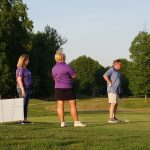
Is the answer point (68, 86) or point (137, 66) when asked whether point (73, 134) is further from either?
point (137, 66)

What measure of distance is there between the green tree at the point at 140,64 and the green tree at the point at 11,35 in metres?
18.0

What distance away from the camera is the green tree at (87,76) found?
458ft

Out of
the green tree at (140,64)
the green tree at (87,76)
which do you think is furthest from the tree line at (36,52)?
the green tree at (87,76)

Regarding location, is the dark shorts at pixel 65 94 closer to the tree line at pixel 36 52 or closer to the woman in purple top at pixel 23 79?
the woman in purple top at pixel 23 79

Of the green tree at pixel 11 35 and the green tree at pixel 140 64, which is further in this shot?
the green tree at pixel 140 64

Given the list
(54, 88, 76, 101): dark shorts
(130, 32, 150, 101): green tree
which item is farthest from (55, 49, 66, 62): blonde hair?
(130, 32, 150, 101): green tree

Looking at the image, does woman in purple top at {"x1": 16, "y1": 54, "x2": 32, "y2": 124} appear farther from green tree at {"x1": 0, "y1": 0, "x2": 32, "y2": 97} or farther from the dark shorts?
green tree at {"x1": 0, "y1": 0, "x2": 32, "y2": 97}

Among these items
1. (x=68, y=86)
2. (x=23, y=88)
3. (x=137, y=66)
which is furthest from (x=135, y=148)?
(x=137, y=66)

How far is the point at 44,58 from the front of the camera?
96.2 metres

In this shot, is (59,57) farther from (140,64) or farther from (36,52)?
(36,52)

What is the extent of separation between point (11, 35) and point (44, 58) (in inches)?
1056

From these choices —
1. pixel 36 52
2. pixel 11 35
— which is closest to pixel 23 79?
pixel 11 35

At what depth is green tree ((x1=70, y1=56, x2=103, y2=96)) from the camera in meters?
140

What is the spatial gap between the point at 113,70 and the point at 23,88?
10.4 feet
